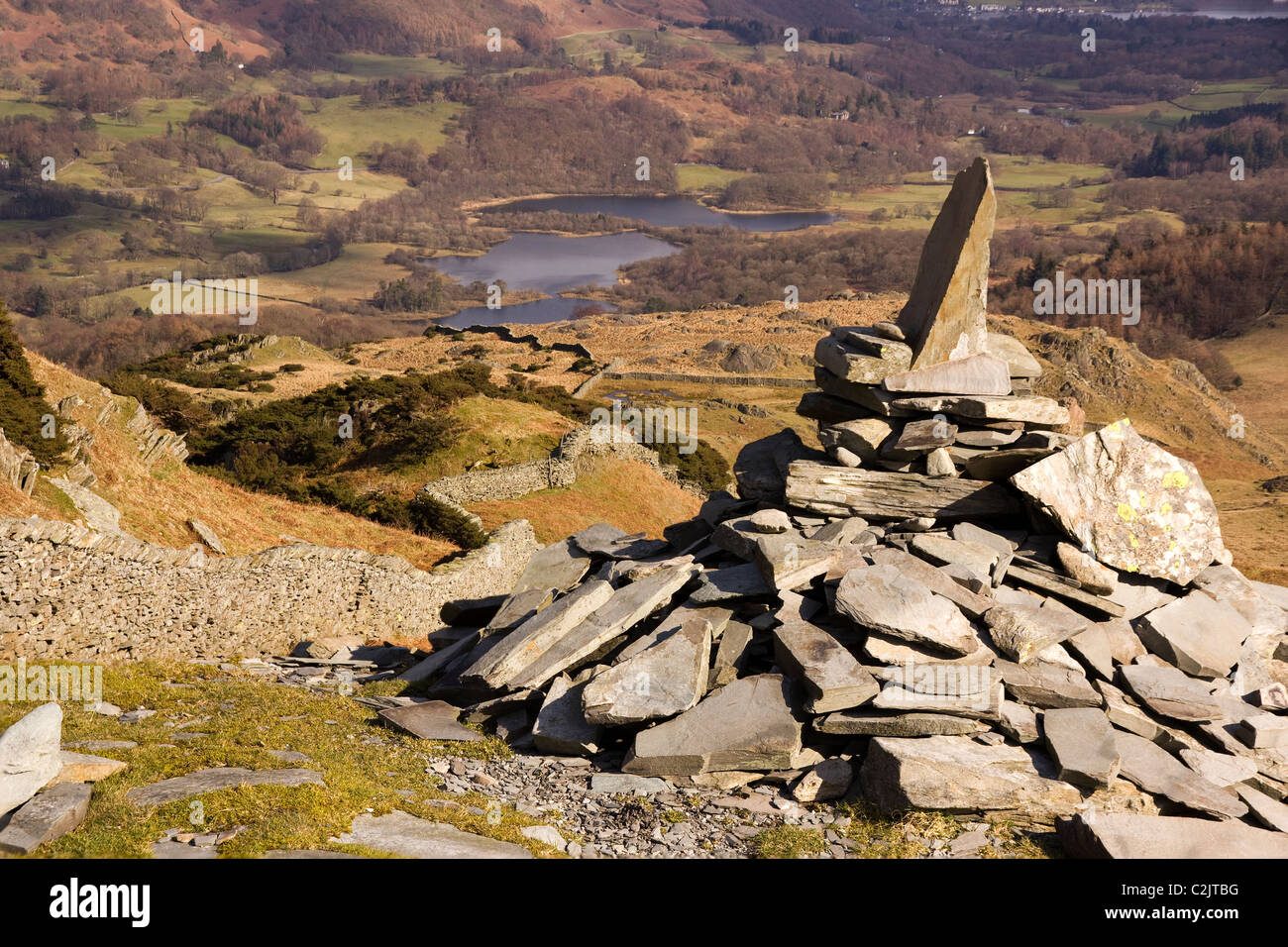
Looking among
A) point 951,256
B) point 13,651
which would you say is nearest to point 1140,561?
point 951,256

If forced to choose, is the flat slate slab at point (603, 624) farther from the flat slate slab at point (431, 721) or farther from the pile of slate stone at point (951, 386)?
the pile of slate stone at point (951, 386)

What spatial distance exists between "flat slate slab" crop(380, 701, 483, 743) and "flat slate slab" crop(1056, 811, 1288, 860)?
7256mm

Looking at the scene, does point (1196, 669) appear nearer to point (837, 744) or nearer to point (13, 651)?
point (837, 744)

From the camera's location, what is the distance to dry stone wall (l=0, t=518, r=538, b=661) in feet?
46.2

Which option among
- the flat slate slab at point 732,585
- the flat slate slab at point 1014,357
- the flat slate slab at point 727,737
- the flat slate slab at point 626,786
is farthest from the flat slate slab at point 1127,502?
the flat slate slab at point 626,786

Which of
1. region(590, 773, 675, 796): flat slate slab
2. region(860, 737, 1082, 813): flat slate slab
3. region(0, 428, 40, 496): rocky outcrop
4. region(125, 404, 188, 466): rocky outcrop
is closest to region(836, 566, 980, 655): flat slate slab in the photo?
region(860, 737, 1082, 813): flat slate slab

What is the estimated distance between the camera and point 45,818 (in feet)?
23.8

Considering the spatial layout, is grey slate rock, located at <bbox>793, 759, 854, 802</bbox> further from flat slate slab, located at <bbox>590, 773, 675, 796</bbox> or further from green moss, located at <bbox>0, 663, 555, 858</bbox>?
green moss, located at <bbox>0, 663, 555, 858</bbox>

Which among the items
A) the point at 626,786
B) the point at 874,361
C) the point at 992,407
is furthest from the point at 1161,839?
the point at 874,361

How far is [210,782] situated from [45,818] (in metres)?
1.76

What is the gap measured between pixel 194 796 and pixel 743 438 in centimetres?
5594

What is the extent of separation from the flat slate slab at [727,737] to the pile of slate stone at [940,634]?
0.03 m

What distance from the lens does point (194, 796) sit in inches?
328

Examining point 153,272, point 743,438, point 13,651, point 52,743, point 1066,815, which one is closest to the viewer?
point 52,743
